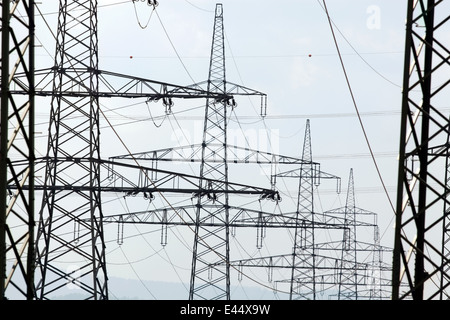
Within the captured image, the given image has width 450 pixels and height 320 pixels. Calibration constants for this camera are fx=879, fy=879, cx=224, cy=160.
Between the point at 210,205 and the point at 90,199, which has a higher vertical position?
the point at 210,205

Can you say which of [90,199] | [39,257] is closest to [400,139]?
[90,199]

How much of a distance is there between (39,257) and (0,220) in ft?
32.3

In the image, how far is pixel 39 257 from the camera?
67.3 ft

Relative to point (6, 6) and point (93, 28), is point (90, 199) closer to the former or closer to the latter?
point (93, 28)
